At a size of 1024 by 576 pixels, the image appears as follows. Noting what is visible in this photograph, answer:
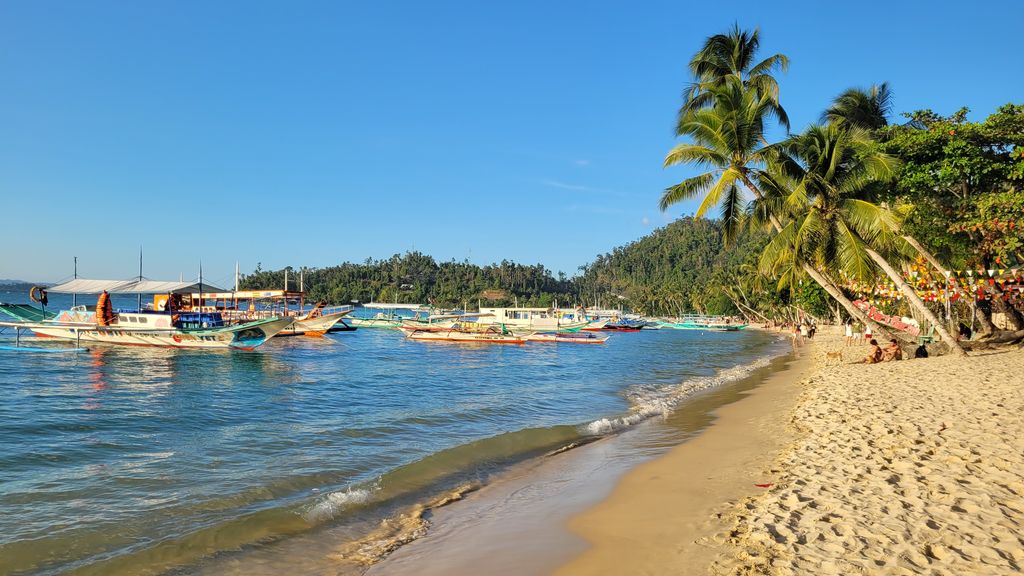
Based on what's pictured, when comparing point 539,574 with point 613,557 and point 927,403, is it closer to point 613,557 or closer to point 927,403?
point 613,557

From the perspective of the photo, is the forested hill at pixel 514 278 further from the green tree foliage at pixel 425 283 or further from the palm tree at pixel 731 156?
the palm tree at pixel 731 156

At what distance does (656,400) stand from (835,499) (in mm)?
12207

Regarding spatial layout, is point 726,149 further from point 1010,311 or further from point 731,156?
point 1010,311

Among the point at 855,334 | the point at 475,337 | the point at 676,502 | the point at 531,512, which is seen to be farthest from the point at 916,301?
the point at 475,337

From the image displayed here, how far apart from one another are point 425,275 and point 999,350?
17023 centimetres

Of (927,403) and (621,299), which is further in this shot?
(621,299)

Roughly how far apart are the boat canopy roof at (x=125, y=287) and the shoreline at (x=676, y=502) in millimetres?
33173

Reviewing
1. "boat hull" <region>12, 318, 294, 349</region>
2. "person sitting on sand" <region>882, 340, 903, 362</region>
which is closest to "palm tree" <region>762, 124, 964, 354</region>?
"person sitting on sand" <region>882, 340, 903, 362</region>

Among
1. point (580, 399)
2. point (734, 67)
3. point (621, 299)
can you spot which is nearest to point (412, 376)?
point (580, 399)

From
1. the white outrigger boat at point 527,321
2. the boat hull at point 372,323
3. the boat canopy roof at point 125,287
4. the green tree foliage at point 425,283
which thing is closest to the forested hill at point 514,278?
the green tree foliage at point 425,283

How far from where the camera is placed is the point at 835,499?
21.4 feet

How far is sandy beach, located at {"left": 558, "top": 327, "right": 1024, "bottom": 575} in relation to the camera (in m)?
5.11

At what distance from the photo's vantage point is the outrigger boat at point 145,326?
113 ft

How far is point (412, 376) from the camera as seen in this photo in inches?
1043
